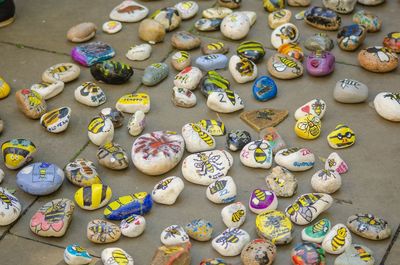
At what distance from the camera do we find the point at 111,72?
3.94m

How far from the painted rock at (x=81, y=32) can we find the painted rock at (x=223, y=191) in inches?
61.1

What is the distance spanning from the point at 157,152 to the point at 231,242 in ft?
2.05

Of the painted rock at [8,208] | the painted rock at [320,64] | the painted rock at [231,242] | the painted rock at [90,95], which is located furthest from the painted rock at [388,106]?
the painted rock at [8,208]

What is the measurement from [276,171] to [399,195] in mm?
540

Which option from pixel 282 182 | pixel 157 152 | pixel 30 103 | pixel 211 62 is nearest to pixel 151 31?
pixel 211 62

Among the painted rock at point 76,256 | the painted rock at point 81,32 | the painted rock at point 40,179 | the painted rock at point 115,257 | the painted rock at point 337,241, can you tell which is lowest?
the painted rock at point 81,32

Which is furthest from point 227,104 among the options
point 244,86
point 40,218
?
point 40,218

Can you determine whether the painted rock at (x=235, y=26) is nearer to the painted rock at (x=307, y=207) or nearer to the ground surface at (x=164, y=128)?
the ground surface at (x=164, y=128)

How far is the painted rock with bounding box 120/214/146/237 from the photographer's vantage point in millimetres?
3053

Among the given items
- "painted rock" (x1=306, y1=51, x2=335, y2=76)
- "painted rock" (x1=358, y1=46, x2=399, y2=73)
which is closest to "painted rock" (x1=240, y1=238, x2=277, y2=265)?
"painted rock" (x1=306, y1=51, x2=335, y2=76)

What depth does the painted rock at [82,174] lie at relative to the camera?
10.9 ft

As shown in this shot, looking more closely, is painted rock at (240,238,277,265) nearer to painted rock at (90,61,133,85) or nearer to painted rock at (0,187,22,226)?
painted rock at (0,187,22,226)

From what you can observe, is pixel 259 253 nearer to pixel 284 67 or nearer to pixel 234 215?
pixel 234 215

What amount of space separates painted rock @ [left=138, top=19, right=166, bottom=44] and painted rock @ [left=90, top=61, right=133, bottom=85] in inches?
14.4
